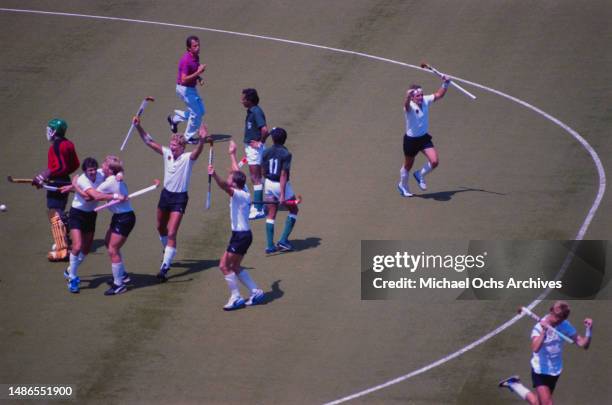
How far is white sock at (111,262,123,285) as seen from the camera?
74.2ft

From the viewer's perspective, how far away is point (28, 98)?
104 ft

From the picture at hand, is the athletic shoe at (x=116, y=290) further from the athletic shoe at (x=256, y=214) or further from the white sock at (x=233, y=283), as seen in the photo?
the athletic shoe at (x=256, y=214)

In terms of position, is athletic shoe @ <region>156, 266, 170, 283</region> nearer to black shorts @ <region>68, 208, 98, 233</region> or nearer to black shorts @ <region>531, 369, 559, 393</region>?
black shorts @ <region>68, 208, 98, 233</region>

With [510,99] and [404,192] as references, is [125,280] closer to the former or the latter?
[404,192]

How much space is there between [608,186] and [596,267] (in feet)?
12.4

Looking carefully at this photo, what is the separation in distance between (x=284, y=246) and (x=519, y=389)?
274 inches

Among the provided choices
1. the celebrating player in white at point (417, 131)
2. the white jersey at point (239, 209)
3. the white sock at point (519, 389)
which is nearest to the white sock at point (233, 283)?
the white jersey at point (239, 209)

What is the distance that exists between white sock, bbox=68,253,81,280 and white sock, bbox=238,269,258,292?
308cm

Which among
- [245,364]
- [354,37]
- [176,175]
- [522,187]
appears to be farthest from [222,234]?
[354,37]

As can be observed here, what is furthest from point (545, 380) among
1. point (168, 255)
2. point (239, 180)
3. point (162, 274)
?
point (162, 274)

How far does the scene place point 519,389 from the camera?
18953 millimetres

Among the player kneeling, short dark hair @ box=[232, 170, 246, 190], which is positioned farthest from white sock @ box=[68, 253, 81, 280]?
short dark hair @ box=[232, 170, 246, 190]

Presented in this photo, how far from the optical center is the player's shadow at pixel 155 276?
2341 centimetres

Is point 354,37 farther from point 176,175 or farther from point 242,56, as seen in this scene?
point 176,175
